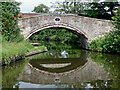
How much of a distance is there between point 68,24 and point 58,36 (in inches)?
515

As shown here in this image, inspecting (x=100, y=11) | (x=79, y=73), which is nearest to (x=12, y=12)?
(x=79, y=73)

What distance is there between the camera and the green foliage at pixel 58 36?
24494 millimetres

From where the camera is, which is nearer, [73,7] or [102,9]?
[102,9]

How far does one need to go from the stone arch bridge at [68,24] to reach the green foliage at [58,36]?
863 centimetres

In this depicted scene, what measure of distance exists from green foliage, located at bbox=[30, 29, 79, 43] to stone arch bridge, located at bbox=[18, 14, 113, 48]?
8.63m

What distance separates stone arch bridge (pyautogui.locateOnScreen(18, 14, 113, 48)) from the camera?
549 inches

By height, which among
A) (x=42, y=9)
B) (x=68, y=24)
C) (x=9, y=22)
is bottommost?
(x=68, y=24)

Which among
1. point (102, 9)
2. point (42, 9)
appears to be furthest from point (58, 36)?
point (42, 9)

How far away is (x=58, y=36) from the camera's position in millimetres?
27391

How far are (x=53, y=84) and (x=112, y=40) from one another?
8017 millimetres

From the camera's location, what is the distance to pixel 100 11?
16.6m

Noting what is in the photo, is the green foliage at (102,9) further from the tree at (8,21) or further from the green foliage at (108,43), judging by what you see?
the tree at (8,21)

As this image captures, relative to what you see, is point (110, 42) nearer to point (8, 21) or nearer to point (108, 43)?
point (108, 43)

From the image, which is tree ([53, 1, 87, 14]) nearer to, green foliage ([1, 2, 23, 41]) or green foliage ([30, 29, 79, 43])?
green foliage ([30, 29, 79, 43])
